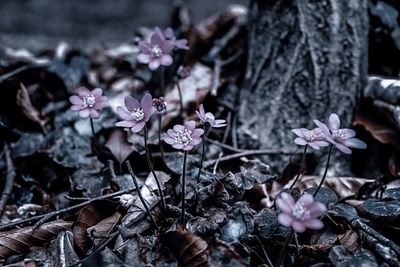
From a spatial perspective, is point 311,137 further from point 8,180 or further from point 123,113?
point 8,180

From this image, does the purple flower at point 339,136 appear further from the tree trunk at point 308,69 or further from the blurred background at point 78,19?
the blurred background at point 78,19

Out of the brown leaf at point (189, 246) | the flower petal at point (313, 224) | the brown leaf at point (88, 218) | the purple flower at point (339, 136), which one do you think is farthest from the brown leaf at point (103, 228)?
the purple flower at point (339, 136)

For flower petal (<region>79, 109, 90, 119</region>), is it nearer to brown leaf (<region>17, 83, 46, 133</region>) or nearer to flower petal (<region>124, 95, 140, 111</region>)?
flower petal (<region>124, 95, 140, 111</region>)

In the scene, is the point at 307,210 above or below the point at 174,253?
above

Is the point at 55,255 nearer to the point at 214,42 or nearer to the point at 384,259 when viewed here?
the point at 384,259

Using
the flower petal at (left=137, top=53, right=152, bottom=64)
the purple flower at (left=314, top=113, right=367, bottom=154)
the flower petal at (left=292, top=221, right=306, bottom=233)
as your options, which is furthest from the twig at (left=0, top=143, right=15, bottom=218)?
the purple flower at (left=314, top=113, right=367, bottom=154)

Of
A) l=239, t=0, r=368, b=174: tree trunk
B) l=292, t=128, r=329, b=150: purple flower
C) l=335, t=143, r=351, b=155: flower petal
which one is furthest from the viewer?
l=239, t=0, r=368, b=174: tree trunk

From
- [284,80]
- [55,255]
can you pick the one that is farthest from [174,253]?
[284,80]
